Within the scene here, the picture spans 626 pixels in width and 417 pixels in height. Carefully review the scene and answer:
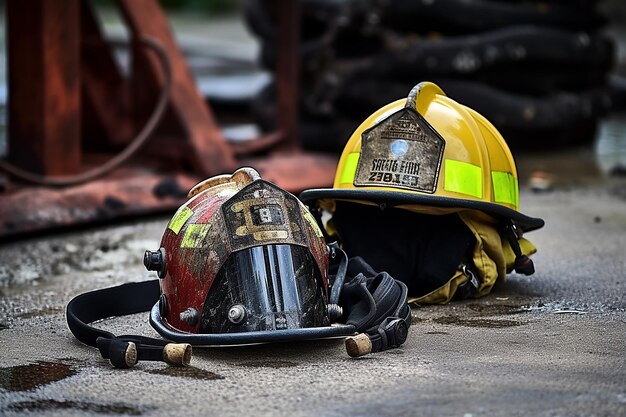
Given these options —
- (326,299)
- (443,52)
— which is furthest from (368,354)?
(443,52)

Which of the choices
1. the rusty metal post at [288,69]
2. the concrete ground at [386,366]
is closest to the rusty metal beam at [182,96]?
the rusty metal post at [288,69]

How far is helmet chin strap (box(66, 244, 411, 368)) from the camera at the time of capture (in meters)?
2.62

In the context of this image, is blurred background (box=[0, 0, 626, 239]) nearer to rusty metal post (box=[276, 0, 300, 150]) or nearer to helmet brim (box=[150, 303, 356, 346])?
rusty metal post (box=[276, 0, 300, 150])

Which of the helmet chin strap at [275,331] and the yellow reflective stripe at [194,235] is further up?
the yellow reflective stripe at [194,235]

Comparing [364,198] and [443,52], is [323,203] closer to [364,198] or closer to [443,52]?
[364,198]

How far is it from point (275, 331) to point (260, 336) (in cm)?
4

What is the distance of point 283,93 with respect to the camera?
6027 mm

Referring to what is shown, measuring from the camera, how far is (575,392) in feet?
7.77

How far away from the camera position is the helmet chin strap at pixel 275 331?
2.62 m

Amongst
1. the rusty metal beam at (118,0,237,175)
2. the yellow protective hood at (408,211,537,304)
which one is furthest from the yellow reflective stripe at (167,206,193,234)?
the rusty metal beam at (118,0,237,175)

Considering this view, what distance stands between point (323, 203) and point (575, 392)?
1.32 metres

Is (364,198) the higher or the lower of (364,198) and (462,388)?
the higher

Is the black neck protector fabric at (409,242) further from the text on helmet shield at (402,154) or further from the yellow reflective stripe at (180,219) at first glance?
the yellow reflective stripe at (180,219)

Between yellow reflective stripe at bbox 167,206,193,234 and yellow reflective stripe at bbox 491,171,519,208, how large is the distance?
0.96 metres
